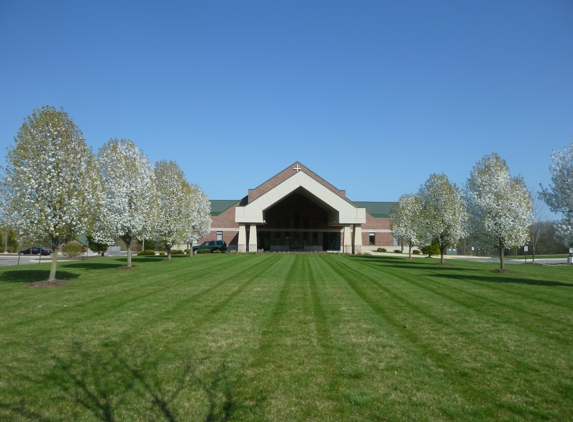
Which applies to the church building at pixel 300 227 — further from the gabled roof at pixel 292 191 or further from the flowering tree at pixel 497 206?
the flowering tree at pixel 497 206

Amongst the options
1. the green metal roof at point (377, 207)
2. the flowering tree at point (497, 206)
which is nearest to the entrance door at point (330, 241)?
the green metal roof at point (377, 207)

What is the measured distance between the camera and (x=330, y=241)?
67.8 meters

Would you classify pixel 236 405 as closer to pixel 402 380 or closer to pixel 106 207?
pixel 402 380

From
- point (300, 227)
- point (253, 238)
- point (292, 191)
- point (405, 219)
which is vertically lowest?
point (253, 238)

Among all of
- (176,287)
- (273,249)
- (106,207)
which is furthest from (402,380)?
(273,249)

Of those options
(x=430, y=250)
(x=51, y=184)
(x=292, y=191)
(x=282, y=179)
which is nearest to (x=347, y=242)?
(x=292, y=191)

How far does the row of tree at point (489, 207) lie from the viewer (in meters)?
17.4

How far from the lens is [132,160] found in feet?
82.7

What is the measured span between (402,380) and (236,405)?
2542 millimetres

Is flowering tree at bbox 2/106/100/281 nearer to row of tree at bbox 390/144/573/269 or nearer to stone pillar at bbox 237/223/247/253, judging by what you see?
row of tree at bbox 390/144/573/269

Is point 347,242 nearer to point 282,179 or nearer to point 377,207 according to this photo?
point 282,179

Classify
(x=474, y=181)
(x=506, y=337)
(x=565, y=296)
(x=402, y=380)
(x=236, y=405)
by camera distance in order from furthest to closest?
(x=474, y=181), (x=565, y=296), (x=506, y=337), (x=402, y=380), (x=236, y=405)

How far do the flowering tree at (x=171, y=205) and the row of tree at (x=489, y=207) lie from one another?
64.5 ft

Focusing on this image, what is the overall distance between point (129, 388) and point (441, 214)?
30922mm
